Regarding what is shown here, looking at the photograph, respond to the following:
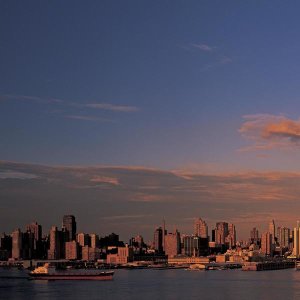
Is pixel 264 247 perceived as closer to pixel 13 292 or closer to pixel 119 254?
pixel 119 254

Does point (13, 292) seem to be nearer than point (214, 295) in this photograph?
No

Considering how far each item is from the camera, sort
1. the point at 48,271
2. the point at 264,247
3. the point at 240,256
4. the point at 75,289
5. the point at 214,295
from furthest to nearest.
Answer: the point at 264,247 → the point at 240,256 → the point at 48,271 → the point at 75,289 → the point at 214,295

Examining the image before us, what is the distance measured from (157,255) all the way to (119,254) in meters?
15.7

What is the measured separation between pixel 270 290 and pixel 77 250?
9681 cm

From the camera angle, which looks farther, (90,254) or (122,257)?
(90,254)

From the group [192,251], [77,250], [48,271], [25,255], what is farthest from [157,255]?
[48,271]

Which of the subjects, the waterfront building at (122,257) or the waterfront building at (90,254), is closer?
the waterfront building at (122,257)

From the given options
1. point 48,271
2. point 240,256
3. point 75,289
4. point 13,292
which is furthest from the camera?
point 240,256

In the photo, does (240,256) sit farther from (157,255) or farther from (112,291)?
(112,291)

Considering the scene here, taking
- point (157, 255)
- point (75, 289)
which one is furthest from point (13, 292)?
point (157, 255)

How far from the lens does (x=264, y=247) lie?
525ft

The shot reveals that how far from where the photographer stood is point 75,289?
5250 cm

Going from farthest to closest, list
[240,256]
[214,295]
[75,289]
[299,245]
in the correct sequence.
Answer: [299,245]
[240,256]
[75,289]
[214,295]

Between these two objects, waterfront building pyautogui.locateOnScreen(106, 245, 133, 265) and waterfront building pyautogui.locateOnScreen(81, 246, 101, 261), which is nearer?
waterfront building pyautogui.locateOnScreen(106, 245, 133, 265)
